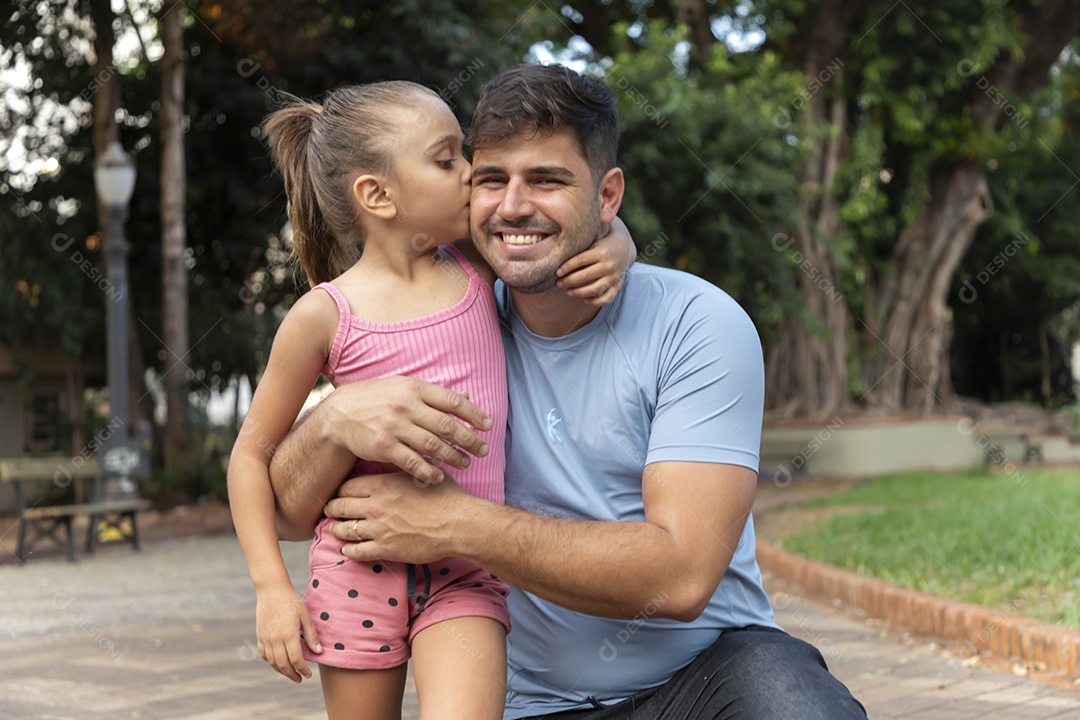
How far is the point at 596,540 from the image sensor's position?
219 centimetres

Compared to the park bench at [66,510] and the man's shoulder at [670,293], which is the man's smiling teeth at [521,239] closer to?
the man's shoulder at [670,293]

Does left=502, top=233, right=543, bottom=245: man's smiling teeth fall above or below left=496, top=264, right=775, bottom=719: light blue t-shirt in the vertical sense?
above

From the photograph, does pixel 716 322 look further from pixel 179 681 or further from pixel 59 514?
pixel 59 514

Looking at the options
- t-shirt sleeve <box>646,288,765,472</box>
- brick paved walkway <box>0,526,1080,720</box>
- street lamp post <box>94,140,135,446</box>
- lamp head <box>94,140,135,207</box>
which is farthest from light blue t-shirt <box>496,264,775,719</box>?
lamp head <box>94,140,135,207</box>

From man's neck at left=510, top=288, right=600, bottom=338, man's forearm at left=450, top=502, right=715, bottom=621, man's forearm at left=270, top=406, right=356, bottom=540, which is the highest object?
man's neck at left=510, top=288, right=600, bottom=338

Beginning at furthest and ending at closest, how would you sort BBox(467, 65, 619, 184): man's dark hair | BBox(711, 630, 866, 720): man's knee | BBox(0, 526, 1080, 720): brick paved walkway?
BBox(0, 526, 1080, 720): brick paved walkway → BBox(467, 65, 619, 184): man's dark hair → BBox(711, 630, 866, 720): man's knee

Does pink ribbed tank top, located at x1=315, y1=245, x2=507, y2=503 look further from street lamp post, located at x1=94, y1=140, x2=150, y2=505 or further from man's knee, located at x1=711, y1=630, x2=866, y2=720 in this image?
street lamp post, located at x1=94, y1=140, x2=150, y2=505

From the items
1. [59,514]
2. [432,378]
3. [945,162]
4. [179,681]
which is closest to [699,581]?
[432,378]

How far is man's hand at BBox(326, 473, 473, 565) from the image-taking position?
7.33ft

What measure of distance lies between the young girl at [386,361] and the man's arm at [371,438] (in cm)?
6

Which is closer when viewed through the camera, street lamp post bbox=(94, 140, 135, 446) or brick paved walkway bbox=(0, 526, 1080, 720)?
brick paved walkway bbox=(0, 526, 1080, 720)

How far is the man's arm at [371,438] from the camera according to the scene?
7.22 feet

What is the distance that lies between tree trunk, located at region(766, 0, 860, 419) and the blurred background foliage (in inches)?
1.6

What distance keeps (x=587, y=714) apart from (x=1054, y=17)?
61.3 feet
